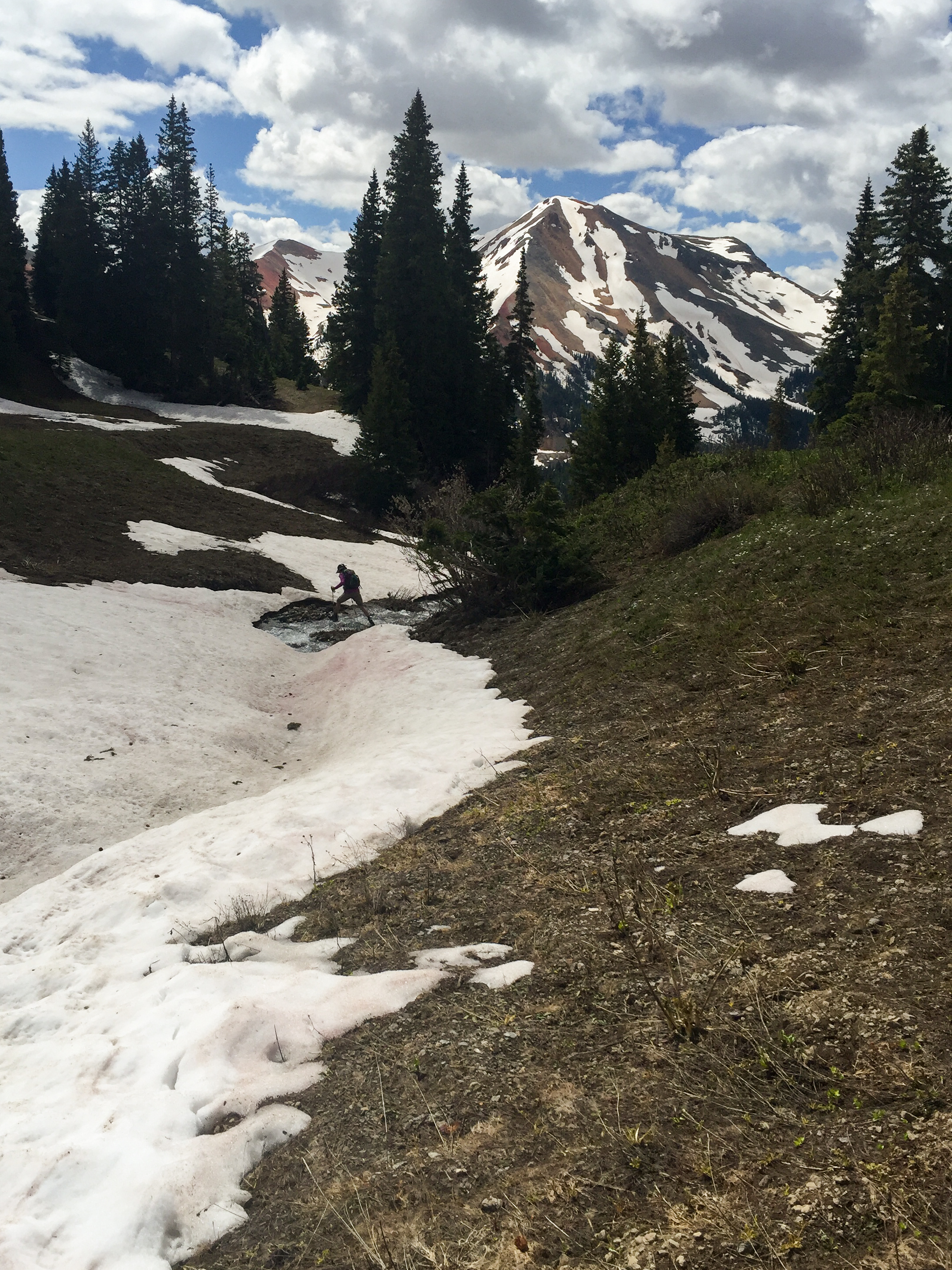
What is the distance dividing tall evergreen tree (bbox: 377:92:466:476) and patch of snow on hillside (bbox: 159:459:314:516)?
40.0 ft

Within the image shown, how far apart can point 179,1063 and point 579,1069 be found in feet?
8.77

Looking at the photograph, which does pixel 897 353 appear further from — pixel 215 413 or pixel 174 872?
pixel 215 413

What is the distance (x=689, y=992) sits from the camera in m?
4.55

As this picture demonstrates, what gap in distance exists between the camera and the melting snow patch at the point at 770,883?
566 cm

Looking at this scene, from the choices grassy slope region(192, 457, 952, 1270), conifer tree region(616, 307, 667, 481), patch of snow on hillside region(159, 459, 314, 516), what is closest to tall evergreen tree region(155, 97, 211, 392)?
patch of snow on hillside region(159, 459, 314, 516)

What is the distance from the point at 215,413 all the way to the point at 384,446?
17.5 metres

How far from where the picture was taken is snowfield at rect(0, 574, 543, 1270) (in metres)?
4.35

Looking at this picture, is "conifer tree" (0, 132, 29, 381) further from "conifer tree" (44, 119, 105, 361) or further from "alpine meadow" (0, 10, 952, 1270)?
"alpine meadow" (0, 10, 952, 1270)

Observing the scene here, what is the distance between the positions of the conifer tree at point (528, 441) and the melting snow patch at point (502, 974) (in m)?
18.4

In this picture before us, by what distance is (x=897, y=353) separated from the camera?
111ft

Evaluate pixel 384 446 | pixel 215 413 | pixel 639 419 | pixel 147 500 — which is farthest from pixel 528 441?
pixel 215 413

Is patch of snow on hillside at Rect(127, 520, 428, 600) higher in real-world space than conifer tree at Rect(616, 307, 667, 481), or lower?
lower

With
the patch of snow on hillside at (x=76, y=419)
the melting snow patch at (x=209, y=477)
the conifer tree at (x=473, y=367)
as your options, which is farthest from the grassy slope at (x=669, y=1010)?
the conifer tree at (x=473, y=367)

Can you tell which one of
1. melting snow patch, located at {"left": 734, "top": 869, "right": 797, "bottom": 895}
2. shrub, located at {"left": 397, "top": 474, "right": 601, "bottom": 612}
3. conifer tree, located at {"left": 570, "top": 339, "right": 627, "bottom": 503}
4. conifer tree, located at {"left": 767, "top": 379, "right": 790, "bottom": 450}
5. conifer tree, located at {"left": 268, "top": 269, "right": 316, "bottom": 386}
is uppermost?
conifer tree, located at {"left": 268, "top": 269, "right": 316, "bottom": 386}
